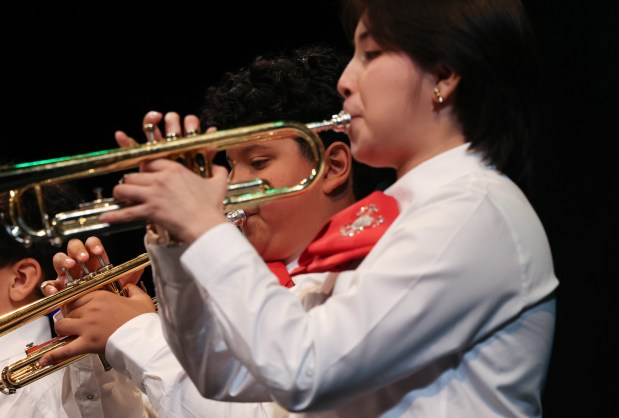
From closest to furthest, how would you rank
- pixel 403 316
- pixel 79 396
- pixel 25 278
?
pixel 403 316 < pixel 79 396 < pixel 25 278

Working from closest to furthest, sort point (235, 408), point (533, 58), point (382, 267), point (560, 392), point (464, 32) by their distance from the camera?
1. point (382, 267)
2. point (464, 32)
3. point (533, 58)
4. point (235, 408)
5. point (560, 392)

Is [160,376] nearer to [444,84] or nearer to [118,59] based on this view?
[444,84]

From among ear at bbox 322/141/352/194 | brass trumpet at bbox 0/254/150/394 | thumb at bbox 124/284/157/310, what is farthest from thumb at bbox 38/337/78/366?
ear at bbox 322/141/352/194

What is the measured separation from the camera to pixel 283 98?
2.16 metres

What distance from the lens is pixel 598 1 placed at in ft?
6.81

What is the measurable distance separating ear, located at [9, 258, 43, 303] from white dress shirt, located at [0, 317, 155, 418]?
32 cm

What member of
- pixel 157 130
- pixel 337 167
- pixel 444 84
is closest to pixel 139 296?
pixel 337 167

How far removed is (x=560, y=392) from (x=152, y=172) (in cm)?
150

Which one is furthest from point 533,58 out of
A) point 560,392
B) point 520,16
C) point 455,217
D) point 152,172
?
point 560,392

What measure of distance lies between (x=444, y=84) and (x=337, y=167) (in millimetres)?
714

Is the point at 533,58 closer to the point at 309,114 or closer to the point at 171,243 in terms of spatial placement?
the point at 171,243

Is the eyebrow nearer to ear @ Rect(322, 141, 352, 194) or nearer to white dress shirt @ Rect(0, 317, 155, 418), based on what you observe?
ear @ Rect(322, 141, 352, 194)

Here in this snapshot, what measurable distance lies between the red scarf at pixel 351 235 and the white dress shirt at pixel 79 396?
99 cm

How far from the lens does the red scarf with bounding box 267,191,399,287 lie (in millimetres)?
1317
